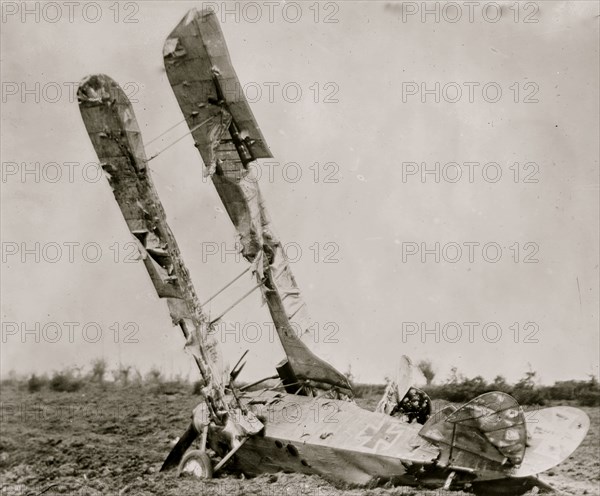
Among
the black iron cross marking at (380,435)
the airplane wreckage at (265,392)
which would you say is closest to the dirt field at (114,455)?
the airplane wreckage at (265,392)

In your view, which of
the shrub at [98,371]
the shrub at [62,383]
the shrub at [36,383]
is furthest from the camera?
the shrub at [98,371]

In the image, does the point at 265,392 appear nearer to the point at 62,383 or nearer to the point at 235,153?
the point at 235,153

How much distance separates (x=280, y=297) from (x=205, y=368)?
1513mm

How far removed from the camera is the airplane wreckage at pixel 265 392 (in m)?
6.63

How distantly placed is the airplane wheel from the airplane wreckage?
2cm

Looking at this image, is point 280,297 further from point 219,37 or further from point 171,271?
point 219,37

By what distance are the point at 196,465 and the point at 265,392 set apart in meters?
1.28

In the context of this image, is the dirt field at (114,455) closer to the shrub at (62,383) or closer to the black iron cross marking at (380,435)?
the black iron cross marking at (380,435)

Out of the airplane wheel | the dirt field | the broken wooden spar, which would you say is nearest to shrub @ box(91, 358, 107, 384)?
the dirt field

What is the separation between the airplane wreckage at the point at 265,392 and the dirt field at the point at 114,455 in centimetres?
28

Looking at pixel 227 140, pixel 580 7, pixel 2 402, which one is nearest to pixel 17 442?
pixel 2 402

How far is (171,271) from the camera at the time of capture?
805 cm

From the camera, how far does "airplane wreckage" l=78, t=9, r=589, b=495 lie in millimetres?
6633

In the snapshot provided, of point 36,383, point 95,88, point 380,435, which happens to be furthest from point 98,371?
point 380,435
